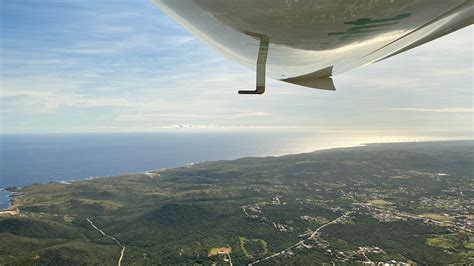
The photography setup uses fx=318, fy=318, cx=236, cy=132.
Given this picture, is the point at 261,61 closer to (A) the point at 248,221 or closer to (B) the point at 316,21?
(B) the point at 316,21

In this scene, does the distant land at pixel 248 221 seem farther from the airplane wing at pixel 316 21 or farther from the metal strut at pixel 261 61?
the airplane wing at pixel 316 21

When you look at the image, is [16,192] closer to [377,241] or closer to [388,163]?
[377,241]

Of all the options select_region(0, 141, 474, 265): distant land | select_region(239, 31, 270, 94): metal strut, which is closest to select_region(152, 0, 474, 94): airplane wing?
select_region(239, 31, 270, 94): metal strut

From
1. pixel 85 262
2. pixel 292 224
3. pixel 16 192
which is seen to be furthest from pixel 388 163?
pixel 16 192

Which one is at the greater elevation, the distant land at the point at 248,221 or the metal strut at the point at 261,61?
the metal strut at the point at 261,61

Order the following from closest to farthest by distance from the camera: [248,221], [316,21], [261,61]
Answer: [316,21], [261,61], [248,221]

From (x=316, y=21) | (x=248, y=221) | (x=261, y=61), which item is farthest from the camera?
(x=248, y=221)

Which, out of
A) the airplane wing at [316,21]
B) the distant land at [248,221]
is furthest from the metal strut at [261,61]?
the distant land at [248,221]

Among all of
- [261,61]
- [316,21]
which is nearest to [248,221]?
[261,61]
